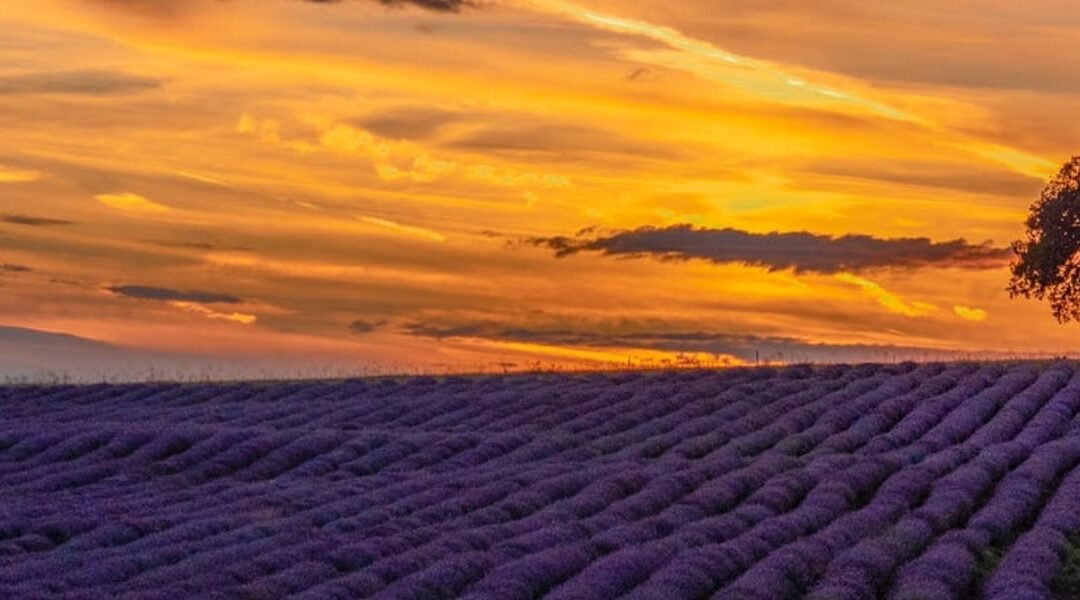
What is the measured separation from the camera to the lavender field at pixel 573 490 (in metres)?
18.8

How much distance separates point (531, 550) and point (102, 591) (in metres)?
4.87

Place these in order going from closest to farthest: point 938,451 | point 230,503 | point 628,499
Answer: point 628,499, point 230,503, point 938,451

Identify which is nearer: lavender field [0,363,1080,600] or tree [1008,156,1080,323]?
lavender field [0,363,1080,600]

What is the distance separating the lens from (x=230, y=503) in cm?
2570

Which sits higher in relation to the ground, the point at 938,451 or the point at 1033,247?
the point at 1033,247

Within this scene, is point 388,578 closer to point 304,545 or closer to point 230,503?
point 304,545

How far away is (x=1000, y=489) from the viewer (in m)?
25.3

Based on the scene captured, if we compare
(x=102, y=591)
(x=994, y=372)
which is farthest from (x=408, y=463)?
(x=994, y=372)

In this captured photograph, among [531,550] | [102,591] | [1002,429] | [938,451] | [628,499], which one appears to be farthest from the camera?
[1002,429]

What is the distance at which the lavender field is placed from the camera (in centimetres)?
1884

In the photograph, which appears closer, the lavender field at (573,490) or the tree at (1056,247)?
the lavender field at (573,490)

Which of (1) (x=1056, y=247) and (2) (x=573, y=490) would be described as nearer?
(2) (x=573, y=490)

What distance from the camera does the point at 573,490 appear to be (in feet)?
83.6

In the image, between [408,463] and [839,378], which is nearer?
[408,463]
